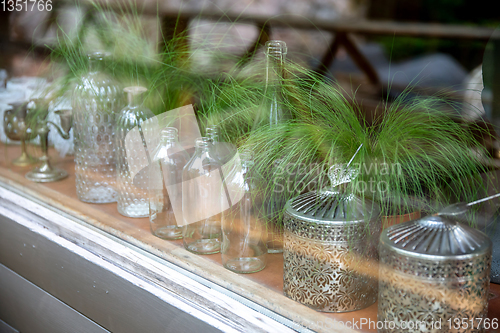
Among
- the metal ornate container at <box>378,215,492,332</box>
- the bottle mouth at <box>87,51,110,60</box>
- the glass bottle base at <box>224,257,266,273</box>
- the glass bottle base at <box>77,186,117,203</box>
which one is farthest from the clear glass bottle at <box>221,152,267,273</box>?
the bottle mouth at <box>87,51,110,60</box>

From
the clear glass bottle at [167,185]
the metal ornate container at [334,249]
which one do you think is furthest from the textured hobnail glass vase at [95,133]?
the metal ornate container at [334,249]

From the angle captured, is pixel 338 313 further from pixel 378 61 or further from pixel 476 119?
pixel 378 61

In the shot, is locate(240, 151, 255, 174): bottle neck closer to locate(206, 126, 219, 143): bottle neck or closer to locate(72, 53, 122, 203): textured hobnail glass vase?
locate(206, 126, 219, 143): bottle neck

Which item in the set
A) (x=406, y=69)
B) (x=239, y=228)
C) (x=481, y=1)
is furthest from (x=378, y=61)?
(x=239, y=228)

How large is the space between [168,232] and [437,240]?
0.61 meters

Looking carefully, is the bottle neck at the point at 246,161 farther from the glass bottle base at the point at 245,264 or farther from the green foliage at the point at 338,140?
the glass bottle base at the point at 245,264

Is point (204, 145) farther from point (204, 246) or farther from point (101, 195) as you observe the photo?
point (101, 195)

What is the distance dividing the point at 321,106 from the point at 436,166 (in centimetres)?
23

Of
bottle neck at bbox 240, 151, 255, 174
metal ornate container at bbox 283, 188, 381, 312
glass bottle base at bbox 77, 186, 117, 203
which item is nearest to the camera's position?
metal ornate container at bbox 283, 188, 381, 312

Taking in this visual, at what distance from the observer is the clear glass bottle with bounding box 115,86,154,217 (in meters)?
1.13

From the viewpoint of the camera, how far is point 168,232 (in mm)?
1060

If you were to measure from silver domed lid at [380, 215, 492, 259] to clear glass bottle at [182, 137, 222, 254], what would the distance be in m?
0.39

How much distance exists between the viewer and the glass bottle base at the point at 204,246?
981mm

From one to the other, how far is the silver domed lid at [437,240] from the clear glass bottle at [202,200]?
0.39m
